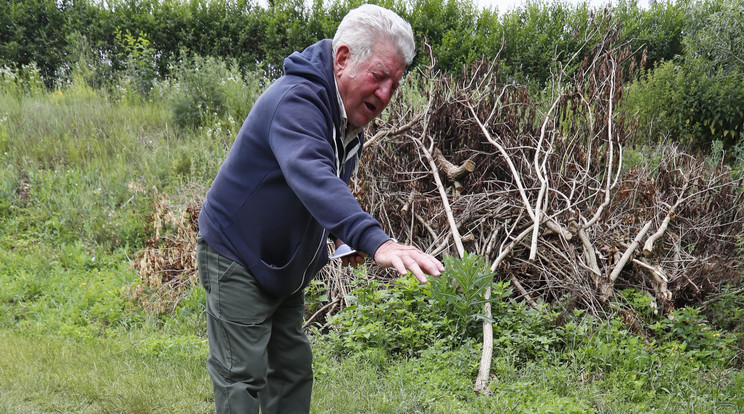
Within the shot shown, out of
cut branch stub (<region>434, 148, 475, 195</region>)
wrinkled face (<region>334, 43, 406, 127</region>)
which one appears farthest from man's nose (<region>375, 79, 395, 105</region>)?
cut branch stub (<region>434, 148, 475, 195</region>)

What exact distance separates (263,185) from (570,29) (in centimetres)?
896

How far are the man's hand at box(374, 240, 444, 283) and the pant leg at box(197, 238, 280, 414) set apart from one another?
3.19ft

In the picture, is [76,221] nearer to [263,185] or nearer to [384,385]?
[384,385]

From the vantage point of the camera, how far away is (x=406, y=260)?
178 cm

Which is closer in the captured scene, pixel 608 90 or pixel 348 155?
pixel 348 155

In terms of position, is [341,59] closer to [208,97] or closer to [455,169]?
[455,169]

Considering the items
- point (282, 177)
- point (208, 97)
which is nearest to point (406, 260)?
point (282, 177)

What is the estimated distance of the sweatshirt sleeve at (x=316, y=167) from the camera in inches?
75.0

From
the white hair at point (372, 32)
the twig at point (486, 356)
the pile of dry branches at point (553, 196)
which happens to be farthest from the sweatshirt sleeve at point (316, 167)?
the pile of dry branches at point (553, 196)

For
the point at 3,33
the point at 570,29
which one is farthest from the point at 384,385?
the point at 3,33

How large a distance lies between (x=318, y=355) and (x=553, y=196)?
104 inches

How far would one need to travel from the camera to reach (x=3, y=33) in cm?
1148

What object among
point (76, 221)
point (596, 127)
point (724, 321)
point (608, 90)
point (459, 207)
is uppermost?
point (608, 90)

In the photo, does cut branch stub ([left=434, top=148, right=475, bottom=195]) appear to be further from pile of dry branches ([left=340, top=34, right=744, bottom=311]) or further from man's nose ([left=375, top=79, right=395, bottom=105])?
man's nose ([left=375, top=79, right=395, bottom=105])
